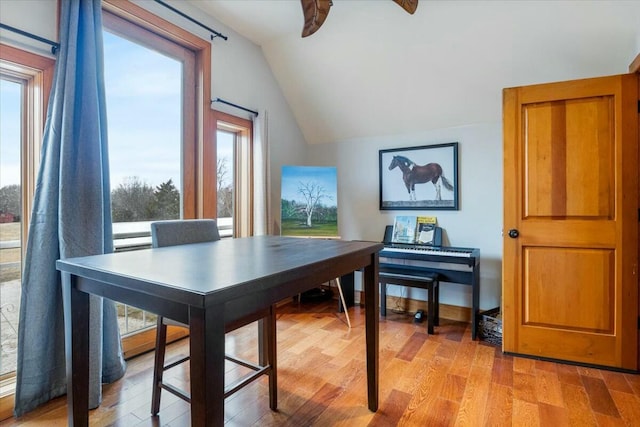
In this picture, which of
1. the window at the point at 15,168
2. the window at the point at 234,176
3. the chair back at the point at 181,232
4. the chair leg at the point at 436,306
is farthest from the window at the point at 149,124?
the chair leg at the point at 436,306

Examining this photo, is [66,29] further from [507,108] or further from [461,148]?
[461,148]

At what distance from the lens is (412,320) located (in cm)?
320

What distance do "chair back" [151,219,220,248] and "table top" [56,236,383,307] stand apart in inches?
9.1

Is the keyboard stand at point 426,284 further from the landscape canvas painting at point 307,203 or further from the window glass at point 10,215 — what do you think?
the window glass at point 10,215

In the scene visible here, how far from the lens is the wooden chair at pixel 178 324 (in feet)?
5.21

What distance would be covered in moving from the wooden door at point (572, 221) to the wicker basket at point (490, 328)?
6.3 inches

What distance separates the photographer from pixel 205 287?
0.85 meters

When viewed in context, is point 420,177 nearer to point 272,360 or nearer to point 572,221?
point 572,221

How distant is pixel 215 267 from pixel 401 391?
147 cm

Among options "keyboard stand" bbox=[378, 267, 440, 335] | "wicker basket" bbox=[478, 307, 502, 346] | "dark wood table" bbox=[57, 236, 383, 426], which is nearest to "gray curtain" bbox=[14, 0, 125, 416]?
"dark wood table" bbox=[57, 236, 383, 426]

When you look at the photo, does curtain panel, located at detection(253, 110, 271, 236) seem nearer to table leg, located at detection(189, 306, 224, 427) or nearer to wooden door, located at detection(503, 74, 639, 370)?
wooden door, located at detection(503, 74, 639, 370)

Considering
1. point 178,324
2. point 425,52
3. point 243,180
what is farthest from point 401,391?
point 425,52

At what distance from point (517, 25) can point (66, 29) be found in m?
3.02

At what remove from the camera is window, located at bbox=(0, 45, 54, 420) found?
183 cm
